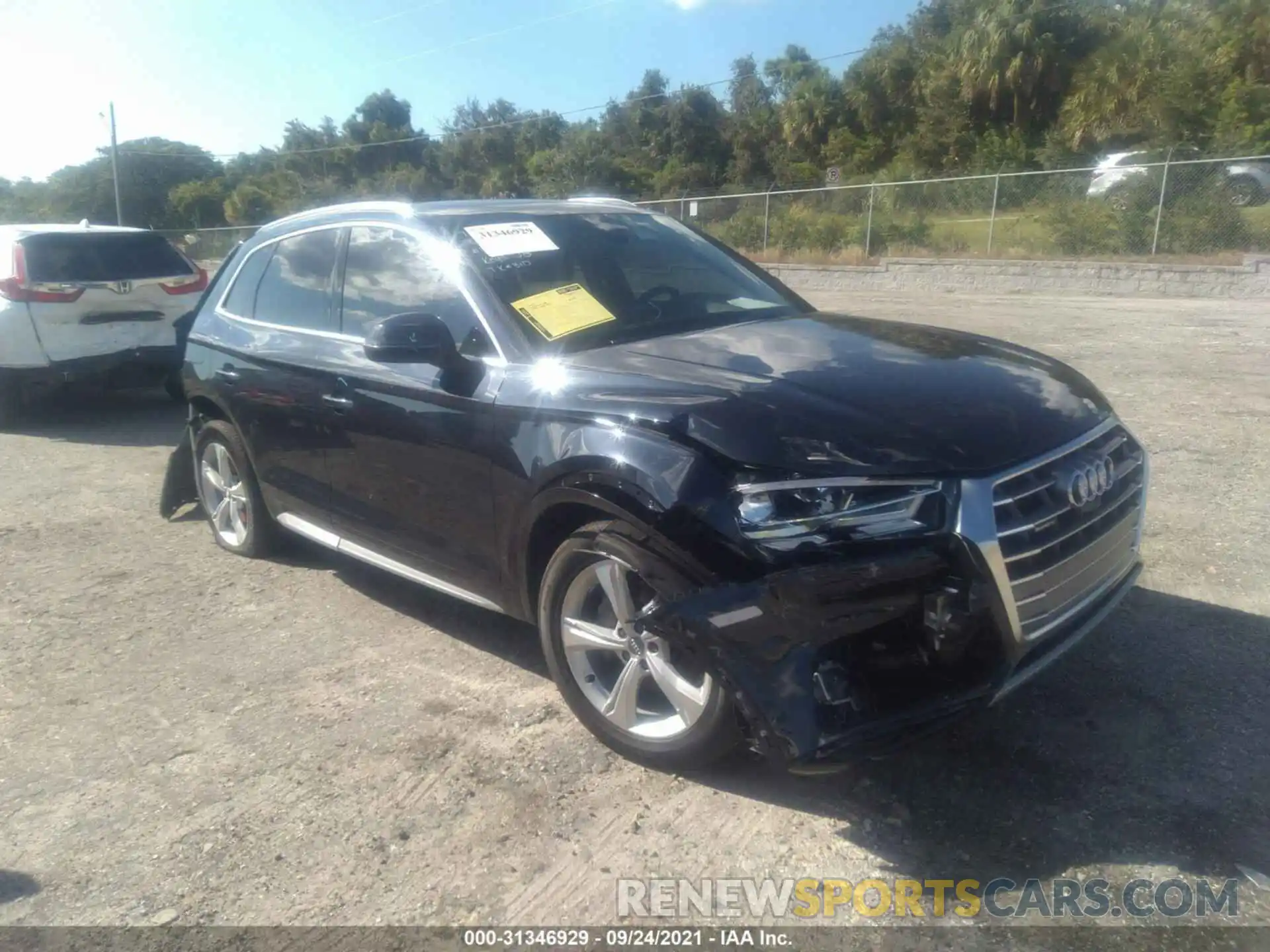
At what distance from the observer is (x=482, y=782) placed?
127 inches

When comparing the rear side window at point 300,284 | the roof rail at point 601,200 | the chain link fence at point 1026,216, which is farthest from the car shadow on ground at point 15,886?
the chain link fence at point 1026,216

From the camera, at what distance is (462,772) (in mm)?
3293

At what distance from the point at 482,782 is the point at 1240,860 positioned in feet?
7.11

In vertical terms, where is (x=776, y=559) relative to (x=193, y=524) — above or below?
above

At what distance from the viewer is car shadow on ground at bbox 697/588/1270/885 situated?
8.96 ft

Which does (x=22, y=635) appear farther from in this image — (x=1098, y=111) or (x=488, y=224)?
(x=1098, y=111)

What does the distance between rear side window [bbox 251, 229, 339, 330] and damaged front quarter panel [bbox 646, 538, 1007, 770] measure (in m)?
2.60

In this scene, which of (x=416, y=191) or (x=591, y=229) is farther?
(x=416, y=191)

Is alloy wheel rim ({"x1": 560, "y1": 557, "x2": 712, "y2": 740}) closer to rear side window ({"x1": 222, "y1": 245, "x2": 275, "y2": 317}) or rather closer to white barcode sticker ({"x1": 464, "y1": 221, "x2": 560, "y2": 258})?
white barcode sticker ({"x1": 464, "y1": 221, "x2": 560, "y2": 258})

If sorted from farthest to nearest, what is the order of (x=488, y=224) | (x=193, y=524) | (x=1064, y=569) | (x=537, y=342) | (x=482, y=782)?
(x=193, y=524), (x=488, y=224), (x=537, y=342), (x=482, y=782), (x=1064, y=569)

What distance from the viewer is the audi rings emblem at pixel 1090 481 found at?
2.93 metres

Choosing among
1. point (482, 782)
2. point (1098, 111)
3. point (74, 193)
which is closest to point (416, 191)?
point (74, 193)

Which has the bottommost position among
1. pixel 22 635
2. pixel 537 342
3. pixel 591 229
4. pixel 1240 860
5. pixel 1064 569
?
pixel 22 635

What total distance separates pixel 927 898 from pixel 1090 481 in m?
1.30
